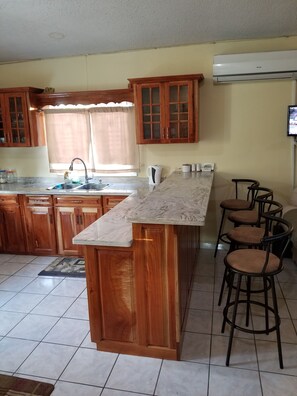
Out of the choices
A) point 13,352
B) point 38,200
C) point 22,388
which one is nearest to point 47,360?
point 13,352

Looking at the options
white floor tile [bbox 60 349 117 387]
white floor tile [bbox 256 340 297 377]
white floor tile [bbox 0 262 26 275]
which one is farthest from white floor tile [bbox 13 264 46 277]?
white floor tile [bbox 256 340 297 377]

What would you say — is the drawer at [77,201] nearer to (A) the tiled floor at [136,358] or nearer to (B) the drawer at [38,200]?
(B) the drawer at [38,200]

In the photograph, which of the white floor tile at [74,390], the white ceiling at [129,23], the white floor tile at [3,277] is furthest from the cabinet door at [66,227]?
the white floor tile at [74,390]

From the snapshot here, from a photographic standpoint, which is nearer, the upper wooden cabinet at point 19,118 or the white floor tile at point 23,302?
the white floor tile at point 23,302

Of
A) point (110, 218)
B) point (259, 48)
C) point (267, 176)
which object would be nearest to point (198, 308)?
point (110, 218)

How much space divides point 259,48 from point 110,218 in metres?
2.67

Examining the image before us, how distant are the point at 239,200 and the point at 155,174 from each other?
1.08m

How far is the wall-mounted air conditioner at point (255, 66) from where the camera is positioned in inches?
135

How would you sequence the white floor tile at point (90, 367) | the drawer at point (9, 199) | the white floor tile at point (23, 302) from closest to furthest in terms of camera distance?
the white floor tile at point (90, 367) < the white floor tile at point (23, 302) < the drawer at point (9, 199)

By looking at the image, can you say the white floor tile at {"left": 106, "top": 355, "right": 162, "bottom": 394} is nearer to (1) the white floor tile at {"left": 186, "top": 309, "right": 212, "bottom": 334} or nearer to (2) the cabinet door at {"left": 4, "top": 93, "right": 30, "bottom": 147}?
(1) the white floor tile at {"left": 186, "top": 309, "right": 212, "bottom": 334}

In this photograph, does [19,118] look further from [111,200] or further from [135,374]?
[135,374]

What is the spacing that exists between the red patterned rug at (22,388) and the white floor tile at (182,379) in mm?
674

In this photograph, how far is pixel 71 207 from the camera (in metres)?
3.93

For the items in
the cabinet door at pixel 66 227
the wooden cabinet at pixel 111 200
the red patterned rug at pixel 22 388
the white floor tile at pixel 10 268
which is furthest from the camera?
the cabinet door at pixel 66 227
